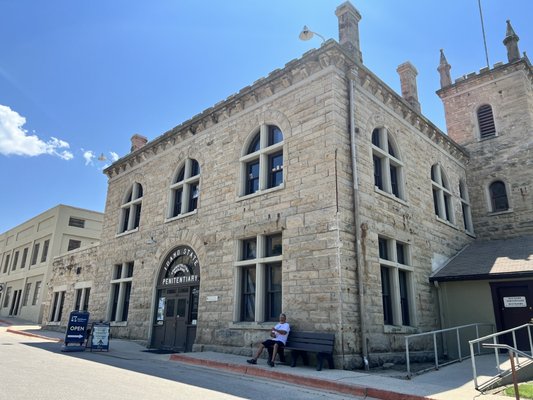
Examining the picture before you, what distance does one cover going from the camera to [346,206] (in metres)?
10.7

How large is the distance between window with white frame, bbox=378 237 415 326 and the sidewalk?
2080mm

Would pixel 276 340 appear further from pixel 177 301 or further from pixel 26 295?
pixel 26 295

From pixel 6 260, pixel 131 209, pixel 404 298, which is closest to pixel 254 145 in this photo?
pixel 404 298

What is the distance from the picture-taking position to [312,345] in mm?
9531

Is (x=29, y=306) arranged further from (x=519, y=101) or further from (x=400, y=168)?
(x=519, y=101)

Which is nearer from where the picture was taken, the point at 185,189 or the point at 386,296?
the point at 386,296

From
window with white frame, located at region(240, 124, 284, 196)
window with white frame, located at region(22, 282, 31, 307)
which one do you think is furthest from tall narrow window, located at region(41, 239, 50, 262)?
window with white frame, located at region(240, 124, 284, 196)

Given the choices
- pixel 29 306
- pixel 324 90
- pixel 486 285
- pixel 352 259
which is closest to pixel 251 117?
pixel 324 90

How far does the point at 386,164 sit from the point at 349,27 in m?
4.65

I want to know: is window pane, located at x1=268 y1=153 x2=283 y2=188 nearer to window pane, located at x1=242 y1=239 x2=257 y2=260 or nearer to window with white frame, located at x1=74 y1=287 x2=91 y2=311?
window pane, located at x1=242 y1=239 x2=257 y2=260

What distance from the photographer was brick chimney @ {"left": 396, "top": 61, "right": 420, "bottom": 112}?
679 inches

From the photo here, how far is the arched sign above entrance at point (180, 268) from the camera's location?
14.1 metres

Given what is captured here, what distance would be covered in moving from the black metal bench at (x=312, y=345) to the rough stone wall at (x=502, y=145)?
41.2 ft


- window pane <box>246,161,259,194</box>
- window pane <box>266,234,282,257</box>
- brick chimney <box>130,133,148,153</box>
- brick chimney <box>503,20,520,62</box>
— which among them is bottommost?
window pane <box>266,234,282,257</box>
